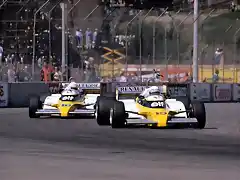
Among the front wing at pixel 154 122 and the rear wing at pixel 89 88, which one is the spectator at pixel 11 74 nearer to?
the rear wing at pixel 89 88

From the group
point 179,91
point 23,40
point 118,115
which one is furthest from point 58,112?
point 23,40

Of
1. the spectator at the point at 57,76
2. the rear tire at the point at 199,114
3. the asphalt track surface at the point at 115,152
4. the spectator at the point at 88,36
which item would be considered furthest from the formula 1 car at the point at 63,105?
the spectator at the point at 88,36

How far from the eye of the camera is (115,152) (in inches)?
469

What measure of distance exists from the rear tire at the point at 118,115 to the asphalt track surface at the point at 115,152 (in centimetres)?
31

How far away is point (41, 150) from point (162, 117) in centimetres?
498

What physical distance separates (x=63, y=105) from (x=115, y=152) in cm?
858

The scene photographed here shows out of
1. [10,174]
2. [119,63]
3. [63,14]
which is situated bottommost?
[10,174]

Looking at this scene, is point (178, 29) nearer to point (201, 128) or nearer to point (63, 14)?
point (63, 14)

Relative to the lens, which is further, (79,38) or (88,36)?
(88,36)

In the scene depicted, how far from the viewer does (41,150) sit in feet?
40.3

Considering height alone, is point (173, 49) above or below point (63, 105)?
above

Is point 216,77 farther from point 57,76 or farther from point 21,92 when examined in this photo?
point 21,92

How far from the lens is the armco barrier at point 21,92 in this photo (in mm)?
27656

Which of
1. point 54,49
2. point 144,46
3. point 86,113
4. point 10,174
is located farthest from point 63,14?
point 10,174
